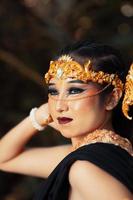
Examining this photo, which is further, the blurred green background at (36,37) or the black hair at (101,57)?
the blurred green background at (36,37)

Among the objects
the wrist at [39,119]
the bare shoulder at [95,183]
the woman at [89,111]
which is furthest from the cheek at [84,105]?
the wrist at [39,119]

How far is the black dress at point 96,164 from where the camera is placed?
225cm

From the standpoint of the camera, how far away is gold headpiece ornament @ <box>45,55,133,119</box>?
2422 mm

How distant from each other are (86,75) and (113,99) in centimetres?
14

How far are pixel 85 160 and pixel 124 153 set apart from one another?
21cm

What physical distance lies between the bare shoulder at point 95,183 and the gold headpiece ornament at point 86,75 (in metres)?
0.33

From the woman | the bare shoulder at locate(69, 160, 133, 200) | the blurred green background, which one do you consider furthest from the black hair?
the blurred green background

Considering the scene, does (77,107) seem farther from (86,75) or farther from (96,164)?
(96,164)

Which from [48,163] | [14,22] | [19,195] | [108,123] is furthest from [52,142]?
[108,123]

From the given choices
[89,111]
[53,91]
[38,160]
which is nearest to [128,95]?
[89,111]

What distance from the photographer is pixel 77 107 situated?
2.41 metres

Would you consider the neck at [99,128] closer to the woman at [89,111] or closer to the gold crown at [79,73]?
the woman at [89,111]

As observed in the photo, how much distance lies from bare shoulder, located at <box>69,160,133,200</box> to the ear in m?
0.30

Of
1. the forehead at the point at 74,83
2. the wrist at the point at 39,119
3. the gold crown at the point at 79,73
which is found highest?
the gold crown at the point at 79,73
